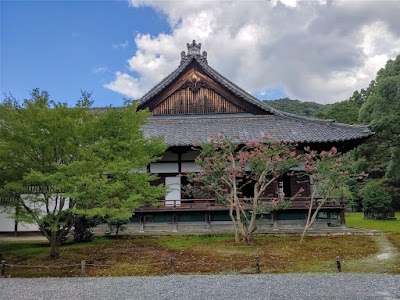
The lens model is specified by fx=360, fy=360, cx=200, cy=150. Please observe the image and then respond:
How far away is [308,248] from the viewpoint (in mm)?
14203

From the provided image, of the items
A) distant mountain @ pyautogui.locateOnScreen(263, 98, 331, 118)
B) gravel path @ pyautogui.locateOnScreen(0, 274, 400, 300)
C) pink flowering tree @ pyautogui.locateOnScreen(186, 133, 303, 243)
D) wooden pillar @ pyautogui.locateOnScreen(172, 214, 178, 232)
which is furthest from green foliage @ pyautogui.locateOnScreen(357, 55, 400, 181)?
distant mountain @ pyautogui.locateOnScreen(263, 98, 331, 118)

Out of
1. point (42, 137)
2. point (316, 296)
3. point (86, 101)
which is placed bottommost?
point (316, 296)

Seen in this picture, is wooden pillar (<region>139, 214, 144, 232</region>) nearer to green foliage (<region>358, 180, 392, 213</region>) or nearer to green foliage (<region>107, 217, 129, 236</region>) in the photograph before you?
green foliage (<region>107, 217, 129, 236</region>)

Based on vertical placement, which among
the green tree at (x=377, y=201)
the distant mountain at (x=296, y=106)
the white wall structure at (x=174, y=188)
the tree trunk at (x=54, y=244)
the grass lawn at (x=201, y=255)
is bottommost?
the grass lawn at (x=201, y=255)

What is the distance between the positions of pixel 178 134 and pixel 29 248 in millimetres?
9593

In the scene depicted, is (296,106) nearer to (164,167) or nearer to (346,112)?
(346,112)

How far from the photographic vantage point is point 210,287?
908 cm

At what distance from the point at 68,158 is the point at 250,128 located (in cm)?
1234

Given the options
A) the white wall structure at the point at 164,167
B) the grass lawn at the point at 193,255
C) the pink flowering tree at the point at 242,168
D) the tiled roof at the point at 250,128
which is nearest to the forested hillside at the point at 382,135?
the tiled roof at the point at 250,128

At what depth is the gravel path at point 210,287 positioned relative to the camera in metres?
8.32

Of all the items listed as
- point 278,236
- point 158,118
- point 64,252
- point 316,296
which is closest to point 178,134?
point 158,118

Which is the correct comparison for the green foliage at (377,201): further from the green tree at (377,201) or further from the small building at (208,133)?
the small building at (208,133)

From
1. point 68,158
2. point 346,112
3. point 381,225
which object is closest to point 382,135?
point 381,225

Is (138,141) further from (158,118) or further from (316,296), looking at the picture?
(158,118)
